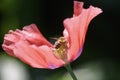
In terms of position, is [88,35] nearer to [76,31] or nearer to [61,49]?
[61,49]

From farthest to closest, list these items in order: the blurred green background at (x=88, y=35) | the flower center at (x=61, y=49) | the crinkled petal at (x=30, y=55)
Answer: the blurred green background at (x=88, y=35), the flower center at (x=61, y=49), the crinkled petal at (x=30, y=55)

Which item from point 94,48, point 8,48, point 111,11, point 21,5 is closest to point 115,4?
point 111,11

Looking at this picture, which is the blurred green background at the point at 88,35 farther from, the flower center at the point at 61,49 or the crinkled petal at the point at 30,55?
the crinkled petal at the point at 30,55

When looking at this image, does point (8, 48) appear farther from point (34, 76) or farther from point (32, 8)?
point (32, 8)

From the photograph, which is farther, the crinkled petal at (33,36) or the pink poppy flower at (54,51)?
the crinkled petal at (33,36)

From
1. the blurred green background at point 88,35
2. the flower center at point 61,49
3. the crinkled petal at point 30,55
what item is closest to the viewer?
the crinkled petal at point 30,55

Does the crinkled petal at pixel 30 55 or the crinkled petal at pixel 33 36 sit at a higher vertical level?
the crinkled petal at pixel 33 36

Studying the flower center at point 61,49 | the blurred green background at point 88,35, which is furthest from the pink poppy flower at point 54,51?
the blurred green background at point 88,35

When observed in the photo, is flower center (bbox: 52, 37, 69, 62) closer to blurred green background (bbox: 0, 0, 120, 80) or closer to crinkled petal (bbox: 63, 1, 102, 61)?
crinkled petal (bbox: 63, 1, 102, 61)
